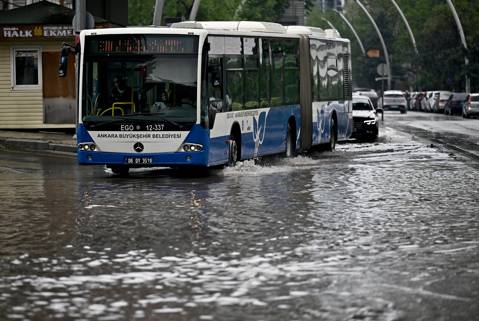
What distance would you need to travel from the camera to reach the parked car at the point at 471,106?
68106 mm

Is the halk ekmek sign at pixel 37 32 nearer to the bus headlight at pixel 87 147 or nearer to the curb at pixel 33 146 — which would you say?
the curb at pixel 33 146

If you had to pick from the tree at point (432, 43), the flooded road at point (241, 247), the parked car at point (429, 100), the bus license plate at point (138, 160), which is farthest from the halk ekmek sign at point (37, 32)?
the parked car at point (429, 100)

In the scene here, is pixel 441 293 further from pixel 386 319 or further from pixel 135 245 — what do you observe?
pixel 135 245

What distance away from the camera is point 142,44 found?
22859 millimetres

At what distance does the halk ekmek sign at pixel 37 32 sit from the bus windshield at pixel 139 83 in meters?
13.6

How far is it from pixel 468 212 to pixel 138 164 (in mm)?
7993

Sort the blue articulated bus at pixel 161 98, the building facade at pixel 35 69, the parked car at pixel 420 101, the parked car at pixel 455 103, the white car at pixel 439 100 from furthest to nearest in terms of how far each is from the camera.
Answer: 1. the parked car at pixel 420 101
2. the white car at pixel 439 100
3. the parked car at pixel 455 103
4. the building facade at pixel 35 69
5. the blue articulated bus at pixel 161 98

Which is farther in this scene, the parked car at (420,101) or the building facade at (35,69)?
the parked car at (420,101)

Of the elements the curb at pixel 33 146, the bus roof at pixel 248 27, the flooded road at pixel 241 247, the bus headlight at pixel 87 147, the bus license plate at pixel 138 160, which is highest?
the bus roof at pixel 248 27

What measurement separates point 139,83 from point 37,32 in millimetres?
14427

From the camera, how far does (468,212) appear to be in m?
15.9

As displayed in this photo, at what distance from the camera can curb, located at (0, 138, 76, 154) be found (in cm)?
3143

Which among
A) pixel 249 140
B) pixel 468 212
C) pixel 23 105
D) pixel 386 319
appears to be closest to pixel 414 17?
pixel 23 105

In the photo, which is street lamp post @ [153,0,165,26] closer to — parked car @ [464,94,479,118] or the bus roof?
the bus roof
